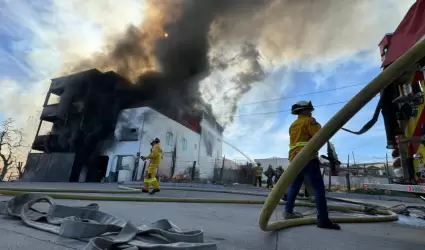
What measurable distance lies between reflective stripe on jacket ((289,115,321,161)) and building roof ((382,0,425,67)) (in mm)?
1098

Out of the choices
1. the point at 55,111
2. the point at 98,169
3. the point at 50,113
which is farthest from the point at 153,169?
the point at 50,113

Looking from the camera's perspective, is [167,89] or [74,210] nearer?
[74,210]

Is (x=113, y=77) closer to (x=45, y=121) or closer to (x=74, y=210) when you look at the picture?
(x=45, y=121)

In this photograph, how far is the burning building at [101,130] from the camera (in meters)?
18.5

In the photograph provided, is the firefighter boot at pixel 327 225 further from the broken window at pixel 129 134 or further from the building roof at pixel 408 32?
the broken window at pixel 129 134

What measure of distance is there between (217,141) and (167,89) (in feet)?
46.2

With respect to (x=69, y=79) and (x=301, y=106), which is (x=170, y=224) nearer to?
(x=301, y=106)

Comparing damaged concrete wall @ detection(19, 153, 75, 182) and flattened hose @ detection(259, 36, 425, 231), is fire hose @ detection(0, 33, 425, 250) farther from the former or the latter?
damaged concrete wall @ detection(19, 153, 75, 182)

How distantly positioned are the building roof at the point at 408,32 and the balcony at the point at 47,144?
73.3 ft

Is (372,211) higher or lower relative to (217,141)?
lower

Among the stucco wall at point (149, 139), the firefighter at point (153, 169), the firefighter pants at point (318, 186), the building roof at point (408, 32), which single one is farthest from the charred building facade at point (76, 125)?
the building roof at point (408, 32)

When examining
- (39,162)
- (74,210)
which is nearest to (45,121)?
(39,162)

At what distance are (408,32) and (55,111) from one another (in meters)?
24.9

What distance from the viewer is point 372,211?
3740 millimetres
